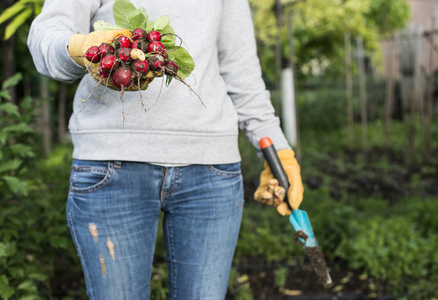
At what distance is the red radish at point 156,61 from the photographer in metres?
0.85

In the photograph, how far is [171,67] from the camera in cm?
90

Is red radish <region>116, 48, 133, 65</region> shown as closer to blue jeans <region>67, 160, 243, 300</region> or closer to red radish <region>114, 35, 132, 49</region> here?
red radish <region>114, 35, 132, 49</region>

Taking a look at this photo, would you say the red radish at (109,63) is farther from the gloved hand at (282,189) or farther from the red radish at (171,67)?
the gloved hand at (282,189)

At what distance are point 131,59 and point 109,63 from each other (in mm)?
44

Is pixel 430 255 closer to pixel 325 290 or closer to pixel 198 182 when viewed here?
pixel 325 290

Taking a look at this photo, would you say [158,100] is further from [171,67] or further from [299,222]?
[299,222]

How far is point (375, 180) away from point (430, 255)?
2.65m

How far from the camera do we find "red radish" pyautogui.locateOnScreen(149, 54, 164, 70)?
0.85 metres

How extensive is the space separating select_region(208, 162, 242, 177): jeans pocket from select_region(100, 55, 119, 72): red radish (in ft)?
1.47

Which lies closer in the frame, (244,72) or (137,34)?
(137,34)

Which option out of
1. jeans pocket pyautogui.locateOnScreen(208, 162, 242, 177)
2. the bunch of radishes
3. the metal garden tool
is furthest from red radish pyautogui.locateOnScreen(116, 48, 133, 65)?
the metal garden tool

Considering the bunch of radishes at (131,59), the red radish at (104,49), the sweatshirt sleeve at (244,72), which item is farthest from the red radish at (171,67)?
the sweatshirt sleeve at (244,72)

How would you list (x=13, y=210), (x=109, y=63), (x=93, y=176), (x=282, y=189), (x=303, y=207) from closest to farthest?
(x=109, y=63) → (x=93, y=176) → (x=282, y=189) → (x=13, y=210) → (x=303, y=207)

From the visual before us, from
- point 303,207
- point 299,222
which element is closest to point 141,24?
point 299,222
